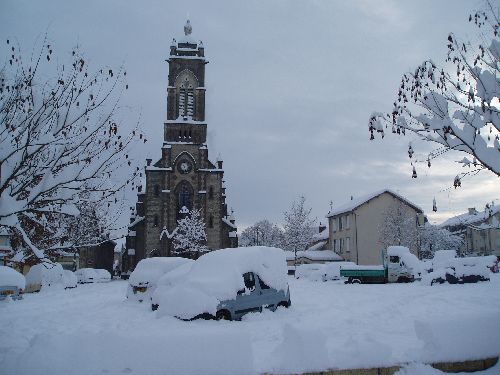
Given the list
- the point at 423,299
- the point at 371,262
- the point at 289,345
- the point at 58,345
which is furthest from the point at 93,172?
the point at 371,262

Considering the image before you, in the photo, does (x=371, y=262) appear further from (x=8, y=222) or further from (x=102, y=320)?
(x=8, y=222)

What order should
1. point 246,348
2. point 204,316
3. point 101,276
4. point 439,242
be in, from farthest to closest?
point 439,242
point 101,276
point 204,316
point 246,348

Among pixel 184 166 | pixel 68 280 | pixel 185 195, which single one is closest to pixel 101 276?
pixel 68 280

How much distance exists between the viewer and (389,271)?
26969 mm

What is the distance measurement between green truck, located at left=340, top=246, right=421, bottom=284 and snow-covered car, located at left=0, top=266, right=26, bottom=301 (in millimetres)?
18990

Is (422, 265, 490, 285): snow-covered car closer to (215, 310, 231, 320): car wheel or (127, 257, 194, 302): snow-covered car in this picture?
(127, 257, 194, 302): snow-covered car

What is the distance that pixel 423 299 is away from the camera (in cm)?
1641

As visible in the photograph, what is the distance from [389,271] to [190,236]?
2391 cm

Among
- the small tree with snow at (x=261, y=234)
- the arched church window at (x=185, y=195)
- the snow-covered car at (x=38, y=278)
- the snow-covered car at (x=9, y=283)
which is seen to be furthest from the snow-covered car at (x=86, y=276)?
the small tree with snow at (x=261, y=234)

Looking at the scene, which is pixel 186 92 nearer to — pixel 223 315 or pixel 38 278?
pixel 38 278

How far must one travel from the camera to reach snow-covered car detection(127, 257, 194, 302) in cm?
1612

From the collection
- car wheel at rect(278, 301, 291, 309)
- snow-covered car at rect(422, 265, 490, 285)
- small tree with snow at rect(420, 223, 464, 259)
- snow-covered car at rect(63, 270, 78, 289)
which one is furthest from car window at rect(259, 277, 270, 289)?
small tree with snow at rect(420, 223, 464, 259)

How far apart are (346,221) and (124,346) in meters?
46.1

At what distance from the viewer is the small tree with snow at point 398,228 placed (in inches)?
1784
